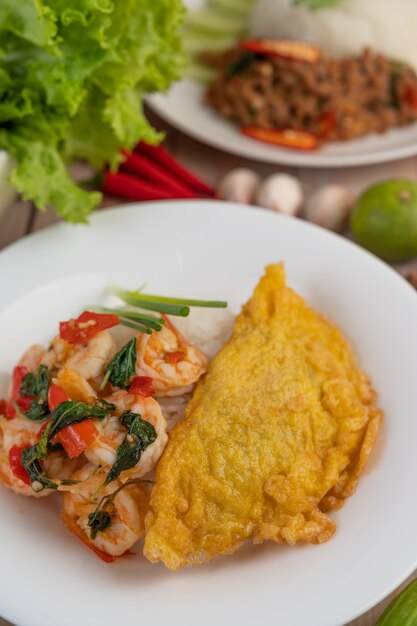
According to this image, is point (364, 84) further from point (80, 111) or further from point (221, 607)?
point (221, 607)

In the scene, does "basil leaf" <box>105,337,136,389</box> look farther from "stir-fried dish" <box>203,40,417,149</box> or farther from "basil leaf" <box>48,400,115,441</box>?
"stir-fried dish" <box>203,40,417,149</box>

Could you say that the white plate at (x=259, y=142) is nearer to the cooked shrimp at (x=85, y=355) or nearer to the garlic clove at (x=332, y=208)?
the garlic clove at (x=332, y=208)

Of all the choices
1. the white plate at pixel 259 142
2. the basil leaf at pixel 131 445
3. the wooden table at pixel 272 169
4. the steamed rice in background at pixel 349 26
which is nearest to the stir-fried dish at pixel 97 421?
the basil leaf at pixel 131 445

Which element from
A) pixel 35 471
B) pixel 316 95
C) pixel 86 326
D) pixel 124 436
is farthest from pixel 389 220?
pixel 35 471

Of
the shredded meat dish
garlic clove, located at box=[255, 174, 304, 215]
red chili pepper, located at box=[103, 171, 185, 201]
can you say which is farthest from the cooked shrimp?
the shredded meat dish

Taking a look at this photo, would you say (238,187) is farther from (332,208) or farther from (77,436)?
(77,436)

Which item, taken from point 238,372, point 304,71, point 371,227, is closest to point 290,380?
point 238,372
